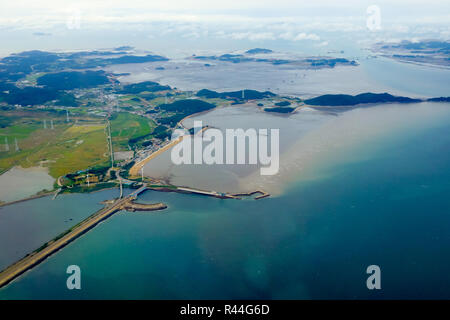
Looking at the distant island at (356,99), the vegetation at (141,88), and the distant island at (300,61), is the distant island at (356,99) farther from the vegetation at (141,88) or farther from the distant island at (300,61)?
the distant island at (300,61)

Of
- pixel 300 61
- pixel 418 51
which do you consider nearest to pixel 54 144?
pixel 300 61

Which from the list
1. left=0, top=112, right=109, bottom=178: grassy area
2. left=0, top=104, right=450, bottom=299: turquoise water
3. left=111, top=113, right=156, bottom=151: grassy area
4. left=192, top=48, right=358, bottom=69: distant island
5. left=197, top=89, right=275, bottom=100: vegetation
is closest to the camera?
left=0, top=104, right=450, bottom=299: turquoise water

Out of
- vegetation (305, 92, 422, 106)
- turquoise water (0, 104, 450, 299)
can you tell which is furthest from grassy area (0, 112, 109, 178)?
vegetation (305, 92, 422, 106)

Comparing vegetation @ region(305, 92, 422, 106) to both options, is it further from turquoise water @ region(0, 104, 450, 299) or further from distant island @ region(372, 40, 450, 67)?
distant island @ region(372, 40, 450, 67)

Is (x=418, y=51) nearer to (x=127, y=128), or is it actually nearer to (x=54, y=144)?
(x=127, y=128)

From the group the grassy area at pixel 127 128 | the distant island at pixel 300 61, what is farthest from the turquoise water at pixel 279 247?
the distant island at pixel 300 61

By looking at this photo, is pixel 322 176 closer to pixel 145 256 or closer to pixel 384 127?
pixel 145 256
